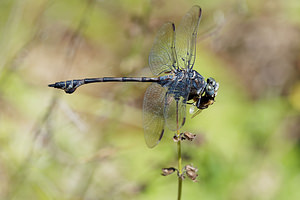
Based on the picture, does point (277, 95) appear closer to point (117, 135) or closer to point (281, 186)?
point (281, 186)

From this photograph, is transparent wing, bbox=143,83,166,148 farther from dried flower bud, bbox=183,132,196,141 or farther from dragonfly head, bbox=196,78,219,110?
dried flower bud, bbox=183,132,196,141

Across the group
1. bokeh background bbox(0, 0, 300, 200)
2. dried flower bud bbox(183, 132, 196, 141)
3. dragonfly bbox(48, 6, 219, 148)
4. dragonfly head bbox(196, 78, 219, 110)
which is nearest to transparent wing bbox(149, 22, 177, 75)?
dragonfly bbox(48, 6, 219, 148)

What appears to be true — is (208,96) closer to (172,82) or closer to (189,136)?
(172,82)

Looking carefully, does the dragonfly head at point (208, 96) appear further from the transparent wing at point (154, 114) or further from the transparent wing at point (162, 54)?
the transparent wing at point (162, 54)

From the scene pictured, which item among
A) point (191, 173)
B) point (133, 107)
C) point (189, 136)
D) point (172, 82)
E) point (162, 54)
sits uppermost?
point (133, 107)

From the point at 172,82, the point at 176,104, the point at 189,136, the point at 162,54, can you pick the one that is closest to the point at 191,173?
the point at 189,136

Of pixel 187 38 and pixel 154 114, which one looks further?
pixel 187 38

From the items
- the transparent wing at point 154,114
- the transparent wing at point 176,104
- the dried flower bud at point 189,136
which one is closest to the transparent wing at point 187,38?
the transparent wing at point 176,104

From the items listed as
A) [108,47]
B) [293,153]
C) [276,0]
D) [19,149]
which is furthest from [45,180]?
[276,0]
